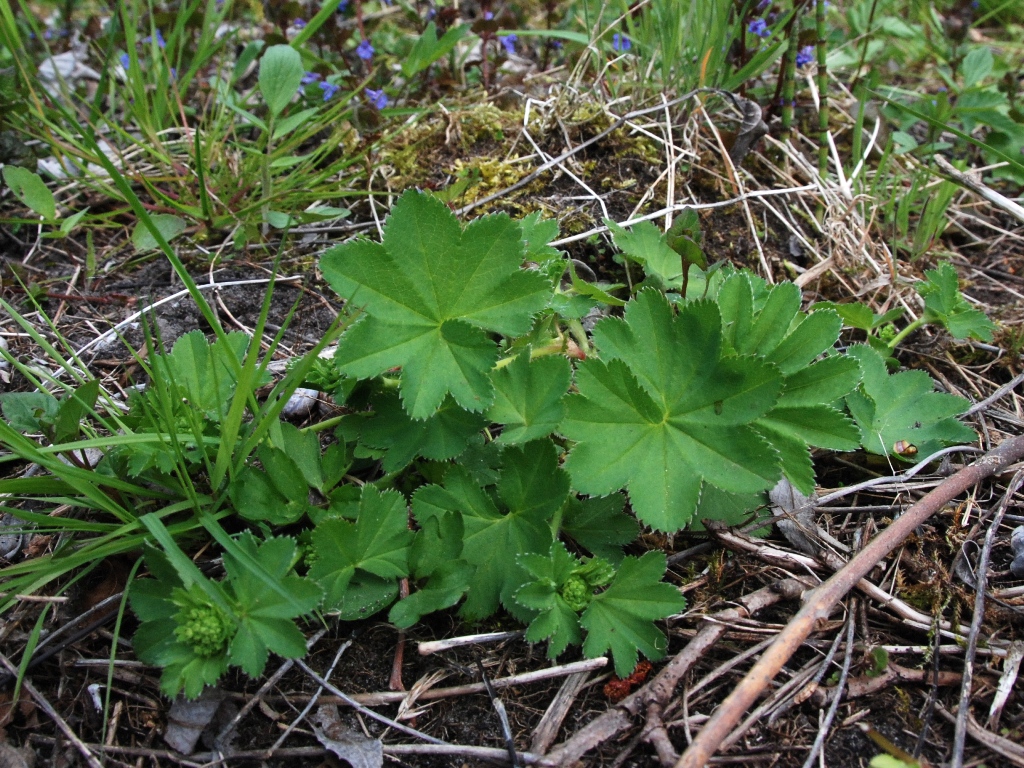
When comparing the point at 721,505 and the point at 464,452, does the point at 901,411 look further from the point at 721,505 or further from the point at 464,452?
the point at 464,452

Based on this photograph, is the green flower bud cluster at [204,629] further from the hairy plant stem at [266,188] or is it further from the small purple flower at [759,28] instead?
the small purple flower at [759,28]

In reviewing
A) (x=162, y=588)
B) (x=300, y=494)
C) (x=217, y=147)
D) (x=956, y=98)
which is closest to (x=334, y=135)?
(x=217, y=147)

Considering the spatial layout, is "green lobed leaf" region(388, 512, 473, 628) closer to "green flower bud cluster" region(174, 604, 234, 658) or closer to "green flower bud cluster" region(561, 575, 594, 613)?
"green flower bud cluster" region(561, 575, 594, 613)

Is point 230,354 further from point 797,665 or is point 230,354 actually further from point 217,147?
point 217,147

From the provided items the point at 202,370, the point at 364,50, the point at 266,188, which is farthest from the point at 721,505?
the point at 364,50

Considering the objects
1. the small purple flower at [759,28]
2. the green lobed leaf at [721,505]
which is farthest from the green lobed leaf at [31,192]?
the small purple flower at [759,28]

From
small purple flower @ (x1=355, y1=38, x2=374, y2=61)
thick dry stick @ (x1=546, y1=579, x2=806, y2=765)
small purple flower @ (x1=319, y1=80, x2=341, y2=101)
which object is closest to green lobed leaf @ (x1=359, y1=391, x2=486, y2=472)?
thick dry stick @ (x1=546, y1=579, x2=806, y2=765)
